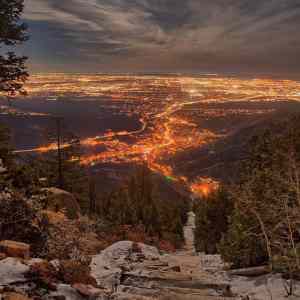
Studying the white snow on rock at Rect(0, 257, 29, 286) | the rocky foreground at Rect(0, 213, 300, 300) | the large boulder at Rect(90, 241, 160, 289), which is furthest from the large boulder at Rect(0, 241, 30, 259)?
the large boulder at Rect(90, 241, 160, 289)

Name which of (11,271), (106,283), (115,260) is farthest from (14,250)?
(115,260)

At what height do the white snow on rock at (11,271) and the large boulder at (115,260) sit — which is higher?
the white snow on rock at (11,271)

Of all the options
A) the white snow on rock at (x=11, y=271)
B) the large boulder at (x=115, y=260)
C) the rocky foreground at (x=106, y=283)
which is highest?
the white snow on rock at (x=11, y=271)

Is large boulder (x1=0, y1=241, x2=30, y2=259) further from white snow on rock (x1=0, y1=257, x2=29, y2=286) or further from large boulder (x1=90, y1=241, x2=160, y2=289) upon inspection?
large boulder (x1=90, y1=241, x2=160, y2=289)

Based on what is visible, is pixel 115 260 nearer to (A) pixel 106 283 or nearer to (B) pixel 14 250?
(A) pixel 106 283

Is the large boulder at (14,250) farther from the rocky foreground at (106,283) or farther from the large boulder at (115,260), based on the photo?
the large boulder at (115,260)

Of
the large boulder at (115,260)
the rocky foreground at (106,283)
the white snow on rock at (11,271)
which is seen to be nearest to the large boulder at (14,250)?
the rocky foreground at (106,283)

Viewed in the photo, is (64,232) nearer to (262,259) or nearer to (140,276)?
(140,276)

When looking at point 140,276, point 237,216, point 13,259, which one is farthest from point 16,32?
point 237,216

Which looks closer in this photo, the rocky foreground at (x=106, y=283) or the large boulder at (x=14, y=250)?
the rocky foreground at (x=106, y=283)
